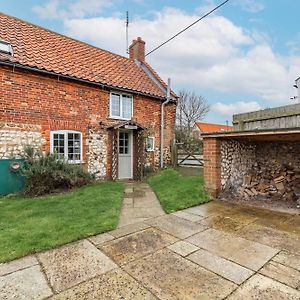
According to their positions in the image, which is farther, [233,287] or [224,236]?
[224,236]

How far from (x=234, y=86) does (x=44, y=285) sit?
22912 millimetres

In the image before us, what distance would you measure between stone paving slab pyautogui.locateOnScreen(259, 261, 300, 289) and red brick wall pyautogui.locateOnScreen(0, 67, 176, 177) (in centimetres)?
803

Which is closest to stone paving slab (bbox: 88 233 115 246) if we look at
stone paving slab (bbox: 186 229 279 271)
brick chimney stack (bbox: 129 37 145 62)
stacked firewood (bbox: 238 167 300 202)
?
stone paving slab (bbox: 186 229 279 271)

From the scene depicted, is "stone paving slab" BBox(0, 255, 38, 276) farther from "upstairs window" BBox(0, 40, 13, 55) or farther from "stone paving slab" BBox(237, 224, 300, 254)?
"upstairs window" BBox(0, 40, 13, 55)

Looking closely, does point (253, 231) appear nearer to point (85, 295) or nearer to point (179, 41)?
point (85, 295)

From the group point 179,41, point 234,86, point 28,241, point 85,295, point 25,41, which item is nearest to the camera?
point 85,295

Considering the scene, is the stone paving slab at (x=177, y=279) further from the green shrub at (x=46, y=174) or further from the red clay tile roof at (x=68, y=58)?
the red clay tile roof at (x=68, y=58)

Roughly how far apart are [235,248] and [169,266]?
1.19 metres

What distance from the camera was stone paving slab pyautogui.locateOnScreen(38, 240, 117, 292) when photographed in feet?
9.14

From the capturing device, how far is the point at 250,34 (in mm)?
8648

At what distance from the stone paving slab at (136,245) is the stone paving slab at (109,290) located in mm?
416

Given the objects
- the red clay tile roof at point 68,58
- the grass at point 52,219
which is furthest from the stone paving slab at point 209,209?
the red clay tile roof at point 68,58

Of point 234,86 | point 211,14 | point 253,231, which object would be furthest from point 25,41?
point 234,86

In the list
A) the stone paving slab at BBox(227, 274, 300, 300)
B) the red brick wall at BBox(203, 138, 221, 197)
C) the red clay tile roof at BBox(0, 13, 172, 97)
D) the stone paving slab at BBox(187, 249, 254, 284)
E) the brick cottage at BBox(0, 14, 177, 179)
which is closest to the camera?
the stone paving slab at BBox(227, 274, 300, 300)
